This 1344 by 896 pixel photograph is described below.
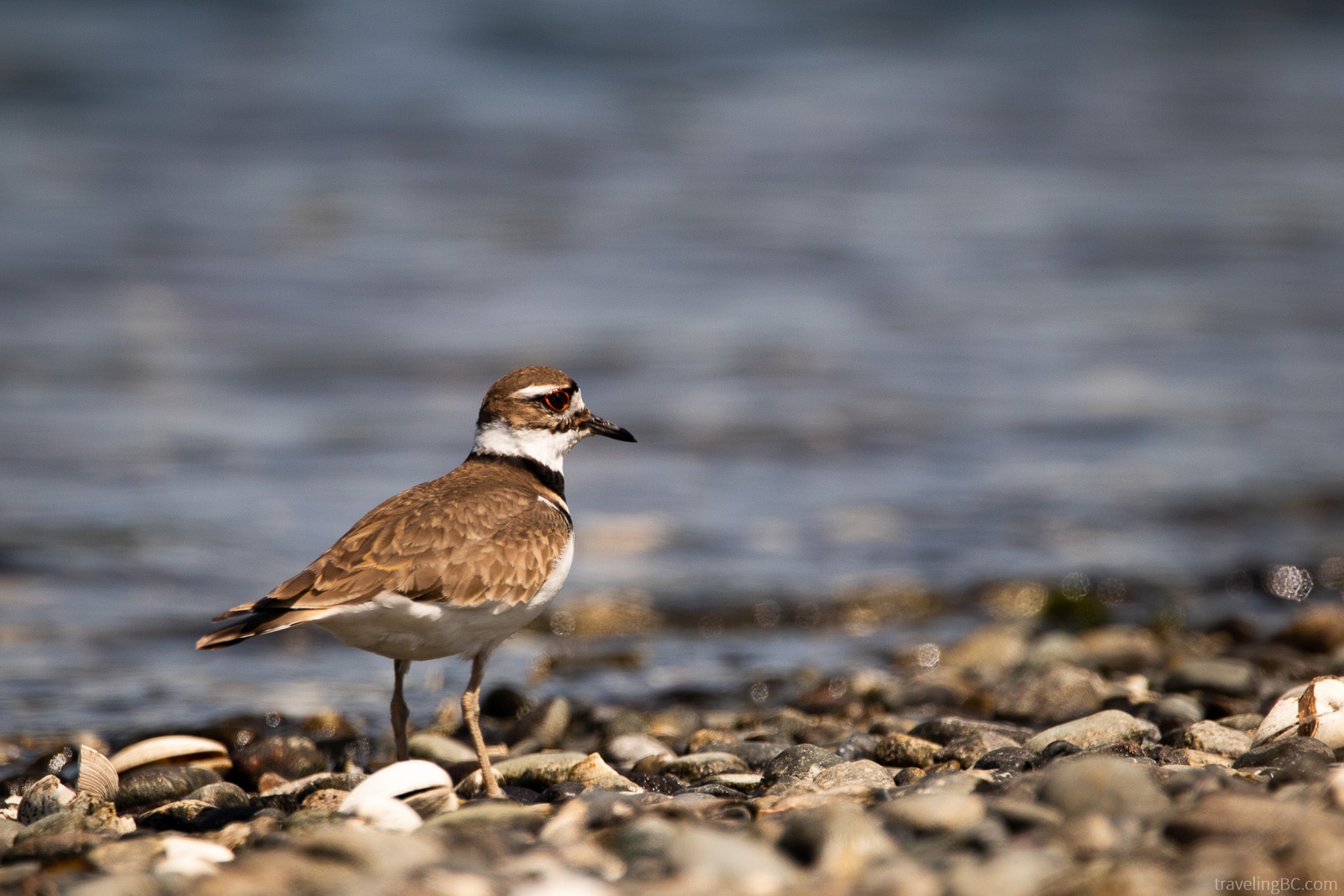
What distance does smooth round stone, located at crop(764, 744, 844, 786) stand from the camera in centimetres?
447

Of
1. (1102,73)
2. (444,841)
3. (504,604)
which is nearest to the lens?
(444,841)

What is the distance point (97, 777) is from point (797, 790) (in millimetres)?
2362

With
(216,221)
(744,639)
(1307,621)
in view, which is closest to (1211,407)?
(1307,621)

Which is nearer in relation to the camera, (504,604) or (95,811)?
(95,811)

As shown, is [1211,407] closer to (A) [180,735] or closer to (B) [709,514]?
(B) [709,514]

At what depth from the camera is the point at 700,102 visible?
19.0 metres

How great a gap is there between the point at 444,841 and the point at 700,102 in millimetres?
16540

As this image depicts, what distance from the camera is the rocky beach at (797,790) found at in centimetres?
311

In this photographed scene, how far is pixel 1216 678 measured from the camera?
561 centimetres

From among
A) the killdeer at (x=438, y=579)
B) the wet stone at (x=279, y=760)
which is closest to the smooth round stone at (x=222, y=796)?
the wet stone at (x=279, y=760)

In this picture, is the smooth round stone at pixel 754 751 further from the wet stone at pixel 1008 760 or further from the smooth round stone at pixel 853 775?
the wet stone at pixel 1008 760

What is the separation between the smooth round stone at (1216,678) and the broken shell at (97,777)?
411 centimetres

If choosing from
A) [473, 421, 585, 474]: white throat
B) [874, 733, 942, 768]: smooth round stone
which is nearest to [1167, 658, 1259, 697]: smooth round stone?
[874, 733, 942, 768]: smooth round stone

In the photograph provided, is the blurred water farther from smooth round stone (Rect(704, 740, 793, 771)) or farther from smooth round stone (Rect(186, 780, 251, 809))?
smooth round stone (Rect(704, 740, 793, 771))
